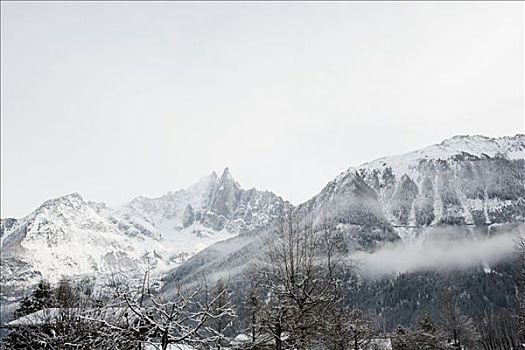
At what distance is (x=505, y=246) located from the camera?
19875 cm

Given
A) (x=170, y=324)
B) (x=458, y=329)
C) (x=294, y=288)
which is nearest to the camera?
(x=170, y=324)

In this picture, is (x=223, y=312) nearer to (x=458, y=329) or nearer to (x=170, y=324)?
(x=170, y=324)

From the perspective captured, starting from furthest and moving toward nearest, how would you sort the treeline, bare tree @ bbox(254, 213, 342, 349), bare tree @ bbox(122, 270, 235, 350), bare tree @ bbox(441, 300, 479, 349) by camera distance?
1. bare tree @ bbox(441, 300, 479, 349)
2. bare tree @ bbox(254, 213, 342, 349)
3. the treeline
4. bare tree @ bbox(122, 270, 235, 350)

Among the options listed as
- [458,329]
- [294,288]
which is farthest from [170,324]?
[458,329]

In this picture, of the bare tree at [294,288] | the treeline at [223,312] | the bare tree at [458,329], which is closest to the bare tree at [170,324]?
the treeline at [223,312]

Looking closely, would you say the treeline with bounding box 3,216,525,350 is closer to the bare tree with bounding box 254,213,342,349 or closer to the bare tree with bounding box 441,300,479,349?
the bare tree with bounding box 254,213,342,349

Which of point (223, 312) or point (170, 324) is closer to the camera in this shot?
point (170, 324)

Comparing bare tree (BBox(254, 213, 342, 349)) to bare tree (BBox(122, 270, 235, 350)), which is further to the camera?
bare tree (BBox(254, 213, 342, 349))

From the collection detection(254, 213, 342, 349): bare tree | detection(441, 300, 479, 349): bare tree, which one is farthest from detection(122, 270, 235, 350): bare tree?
detection(441, 300, 479, 349): bare tree

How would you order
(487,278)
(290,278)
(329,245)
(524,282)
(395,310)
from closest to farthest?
(290,278), (329,245), (524,282), (395,310), (487,278)

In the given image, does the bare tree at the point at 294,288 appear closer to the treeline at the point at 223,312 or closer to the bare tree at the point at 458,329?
the treeline at the point at 223,312

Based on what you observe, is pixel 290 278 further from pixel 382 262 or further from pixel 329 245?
pixel 382 262

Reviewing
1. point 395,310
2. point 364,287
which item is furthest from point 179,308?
point 364,287

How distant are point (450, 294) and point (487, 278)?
72.9 ft
